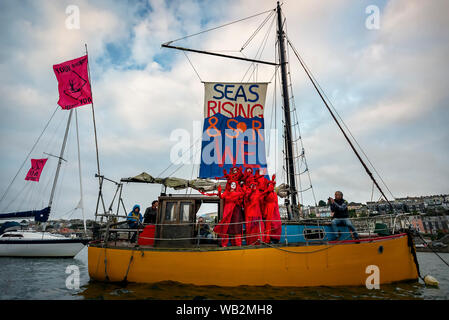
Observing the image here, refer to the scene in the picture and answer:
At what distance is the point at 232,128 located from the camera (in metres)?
13.0

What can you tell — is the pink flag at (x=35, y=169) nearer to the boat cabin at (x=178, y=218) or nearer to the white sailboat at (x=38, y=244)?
the white sailboat at (x=38, y=244)

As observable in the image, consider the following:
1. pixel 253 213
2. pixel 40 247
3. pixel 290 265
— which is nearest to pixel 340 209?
pixel 290 265

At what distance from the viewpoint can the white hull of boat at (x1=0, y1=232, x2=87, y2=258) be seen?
17281mm

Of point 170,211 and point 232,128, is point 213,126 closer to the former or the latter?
point 232,128

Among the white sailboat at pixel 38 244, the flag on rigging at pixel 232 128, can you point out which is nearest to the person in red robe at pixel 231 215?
the flag on rigging at pixel 232 128

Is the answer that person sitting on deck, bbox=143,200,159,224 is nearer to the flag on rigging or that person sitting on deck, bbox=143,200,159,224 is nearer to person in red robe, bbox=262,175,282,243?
the flag on rigging

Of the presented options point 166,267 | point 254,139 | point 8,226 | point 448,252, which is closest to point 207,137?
point 254,139

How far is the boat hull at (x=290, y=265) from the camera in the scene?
6121 mm

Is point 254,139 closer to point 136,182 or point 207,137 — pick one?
point 207,137

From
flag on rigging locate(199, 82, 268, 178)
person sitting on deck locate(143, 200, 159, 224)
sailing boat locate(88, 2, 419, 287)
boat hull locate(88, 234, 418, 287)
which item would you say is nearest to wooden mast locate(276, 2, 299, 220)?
flag on rigging locate(199, 82, 268, 178)

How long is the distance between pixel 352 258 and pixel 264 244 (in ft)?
8.09

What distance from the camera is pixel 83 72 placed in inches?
371

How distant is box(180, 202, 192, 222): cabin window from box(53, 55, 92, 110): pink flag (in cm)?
591
